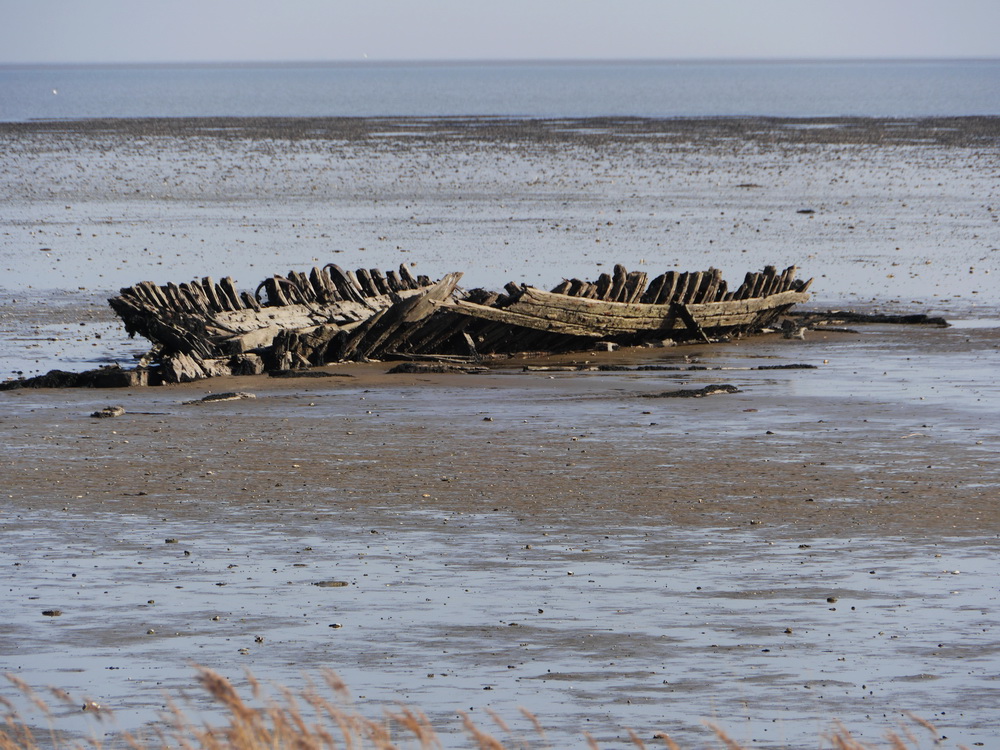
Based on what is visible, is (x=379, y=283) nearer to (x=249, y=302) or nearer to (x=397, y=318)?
(x=249, y=302)

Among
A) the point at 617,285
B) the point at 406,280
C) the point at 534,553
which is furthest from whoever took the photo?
the point at 406,280

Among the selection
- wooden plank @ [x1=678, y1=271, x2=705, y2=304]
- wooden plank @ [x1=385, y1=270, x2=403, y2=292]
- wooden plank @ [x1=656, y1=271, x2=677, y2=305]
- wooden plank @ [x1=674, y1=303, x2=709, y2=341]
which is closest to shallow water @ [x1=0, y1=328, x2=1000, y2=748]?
wooden plank @ [x1=674, y1=303, x2=709, y2=341]

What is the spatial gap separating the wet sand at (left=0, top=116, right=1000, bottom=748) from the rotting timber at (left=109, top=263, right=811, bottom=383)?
40cm

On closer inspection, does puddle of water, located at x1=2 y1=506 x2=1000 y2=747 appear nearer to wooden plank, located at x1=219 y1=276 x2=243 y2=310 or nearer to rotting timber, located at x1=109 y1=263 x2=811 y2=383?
rotting timber, located at x1=109 y1=263 x2=811 y2=383

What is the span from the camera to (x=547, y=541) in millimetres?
9758

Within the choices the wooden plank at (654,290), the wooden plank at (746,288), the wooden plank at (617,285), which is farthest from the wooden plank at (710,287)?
the wooden plank at (617,285)

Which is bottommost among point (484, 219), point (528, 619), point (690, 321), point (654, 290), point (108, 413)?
point (484, 219)

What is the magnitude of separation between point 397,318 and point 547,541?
25.2 feet

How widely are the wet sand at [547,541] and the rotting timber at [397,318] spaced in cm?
40

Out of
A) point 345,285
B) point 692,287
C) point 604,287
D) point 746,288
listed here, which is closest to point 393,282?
point 345,285

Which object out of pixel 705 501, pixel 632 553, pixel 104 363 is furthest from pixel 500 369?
pixel 632 553

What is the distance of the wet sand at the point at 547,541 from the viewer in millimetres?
7129

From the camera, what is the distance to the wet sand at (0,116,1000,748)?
713 cm

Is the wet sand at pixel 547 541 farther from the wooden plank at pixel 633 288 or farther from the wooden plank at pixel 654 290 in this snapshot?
the wooden plank at pixel 654 290
